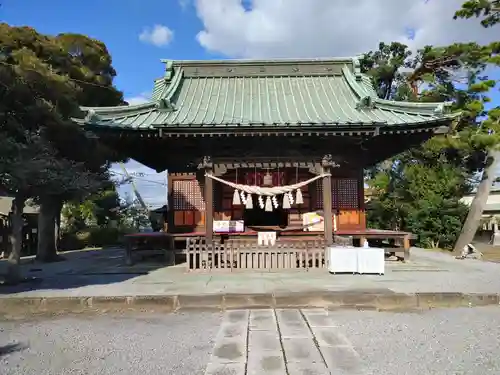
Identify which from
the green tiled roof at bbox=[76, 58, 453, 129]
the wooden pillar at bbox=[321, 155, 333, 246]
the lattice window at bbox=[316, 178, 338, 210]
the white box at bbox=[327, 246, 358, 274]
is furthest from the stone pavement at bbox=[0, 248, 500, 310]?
the green tiled roof at bbox=[76, 58, 453, 129]

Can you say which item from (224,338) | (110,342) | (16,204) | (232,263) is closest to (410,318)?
(224,338)

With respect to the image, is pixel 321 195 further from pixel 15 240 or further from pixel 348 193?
pixel 15 240

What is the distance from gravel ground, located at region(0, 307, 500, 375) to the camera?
4.75 m

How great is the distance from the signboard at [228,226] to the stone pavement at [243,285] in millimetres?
1882

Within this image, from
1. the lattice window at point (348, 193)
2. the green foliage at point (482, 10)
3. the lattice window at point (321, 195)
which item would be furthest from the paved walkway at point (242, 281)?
the green foliage at point (482, 10)

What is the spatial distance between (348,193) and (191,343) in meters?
9.78

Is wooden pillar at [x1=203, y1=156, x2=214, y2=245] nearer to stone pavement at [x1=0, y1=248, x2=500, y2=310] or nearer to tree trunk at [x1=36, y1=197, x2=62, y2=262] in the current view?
stone pavement at [x1=0, y1=248, x2=500, y2=310]

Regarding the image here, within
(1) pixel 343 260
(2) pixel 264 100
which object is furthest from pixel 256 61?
(1) pixel 343 260

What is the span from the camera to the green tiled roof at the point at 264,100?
1206 cm

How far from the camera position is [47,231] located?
17.2 m

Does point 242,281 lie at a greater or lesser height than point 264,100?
lesser

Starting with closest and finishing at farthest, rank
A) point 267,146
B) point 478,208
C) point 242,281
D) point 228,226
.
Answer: point 242,281
point 267,146
point 228,226
point 478,208

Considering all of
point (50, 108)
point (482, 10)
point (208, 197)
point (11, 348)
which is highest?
point (482, 10)

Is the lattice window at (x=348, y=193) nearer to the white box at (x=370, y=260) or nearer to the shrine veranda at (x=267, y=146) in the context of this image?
the shrine veranda at (x=267, y=146)
